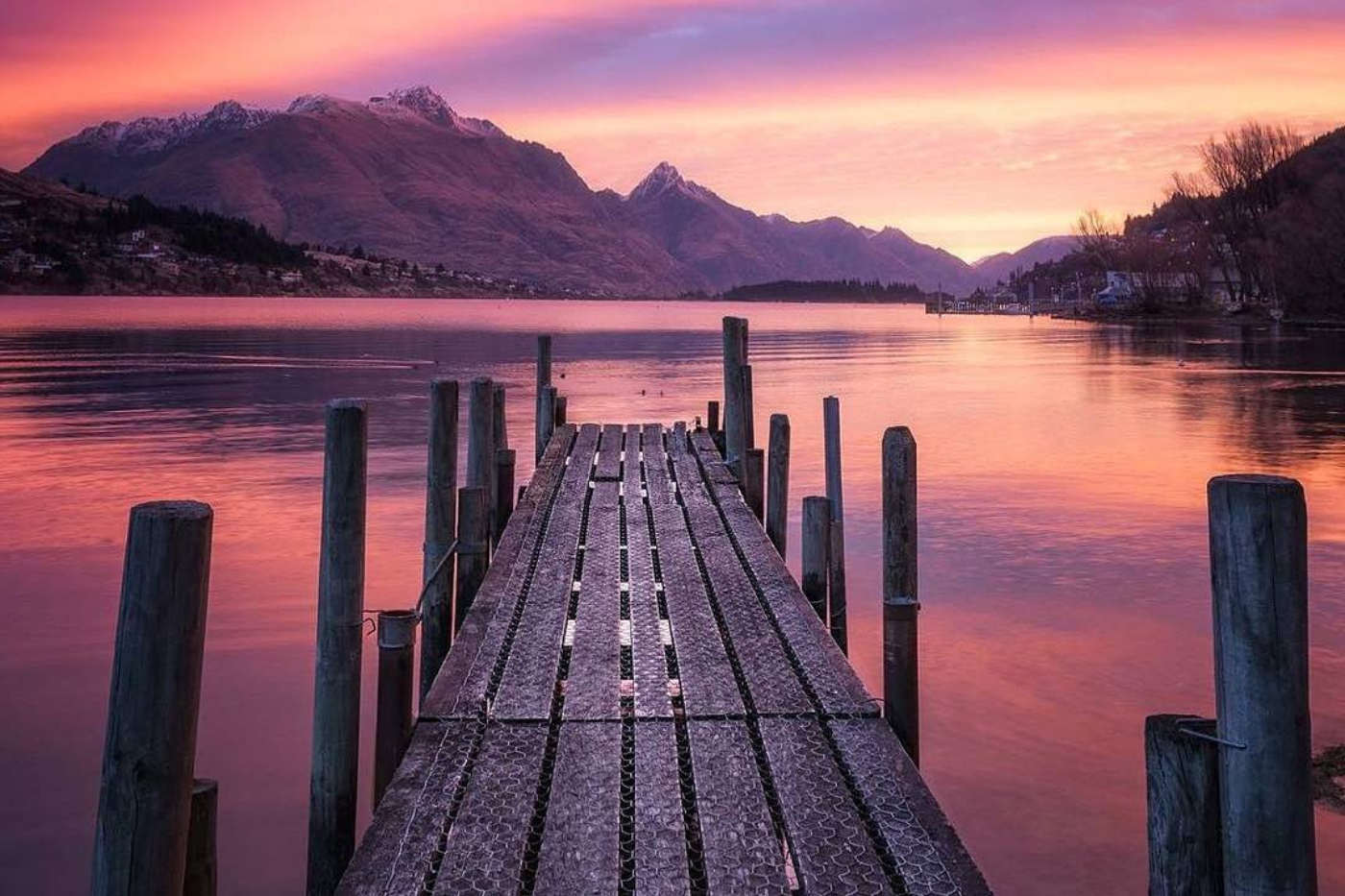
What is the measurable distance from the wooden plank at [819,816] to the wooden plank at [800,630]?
0.40m

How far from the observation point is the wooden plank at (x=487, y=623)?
716cm

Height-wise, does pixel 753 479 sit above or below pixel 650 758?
above

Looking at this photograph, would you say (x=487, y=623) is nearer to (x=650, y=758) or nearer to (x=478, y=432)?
(x=650, y=758)

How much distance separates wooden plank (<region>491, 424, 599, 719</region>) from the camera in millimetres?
7184

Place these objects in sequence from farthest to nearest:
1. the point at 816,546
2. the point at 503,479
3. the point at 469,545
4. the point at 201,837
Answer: the point at 503,479
the point at 816,546
the point at 469,545
the point at 201,837

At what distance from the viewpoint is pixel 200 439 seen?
1168 inches

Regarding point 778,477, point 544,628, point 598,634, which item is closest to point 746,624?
point 598,634

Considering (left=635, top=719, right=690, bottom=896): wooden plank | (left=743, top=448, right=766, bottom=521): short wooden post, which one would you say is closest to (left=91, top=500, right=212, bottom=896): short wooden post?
(left=635, top=719, right=690, bottom=896): wooden plank

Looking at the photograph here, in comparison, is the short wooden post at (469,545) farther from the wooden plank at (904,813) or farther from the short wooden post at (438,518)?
the wooden plank at (904,813)

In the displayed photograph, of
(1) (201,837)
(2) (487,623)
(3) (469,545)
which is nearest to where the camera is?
(1) (201,837)

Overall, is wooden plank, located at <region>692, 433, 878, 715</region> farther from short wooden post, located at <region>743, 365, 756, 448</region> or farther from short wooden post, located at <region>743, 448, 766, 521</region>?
short wooden post, located at <region>743, 365, 756, 448</region>

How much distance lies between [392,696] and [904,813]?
3073 millimetres

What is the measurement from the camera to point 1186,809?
4.05 m

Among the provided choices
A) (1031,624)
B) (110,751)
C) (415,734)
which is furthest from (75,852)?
(1031,624)
